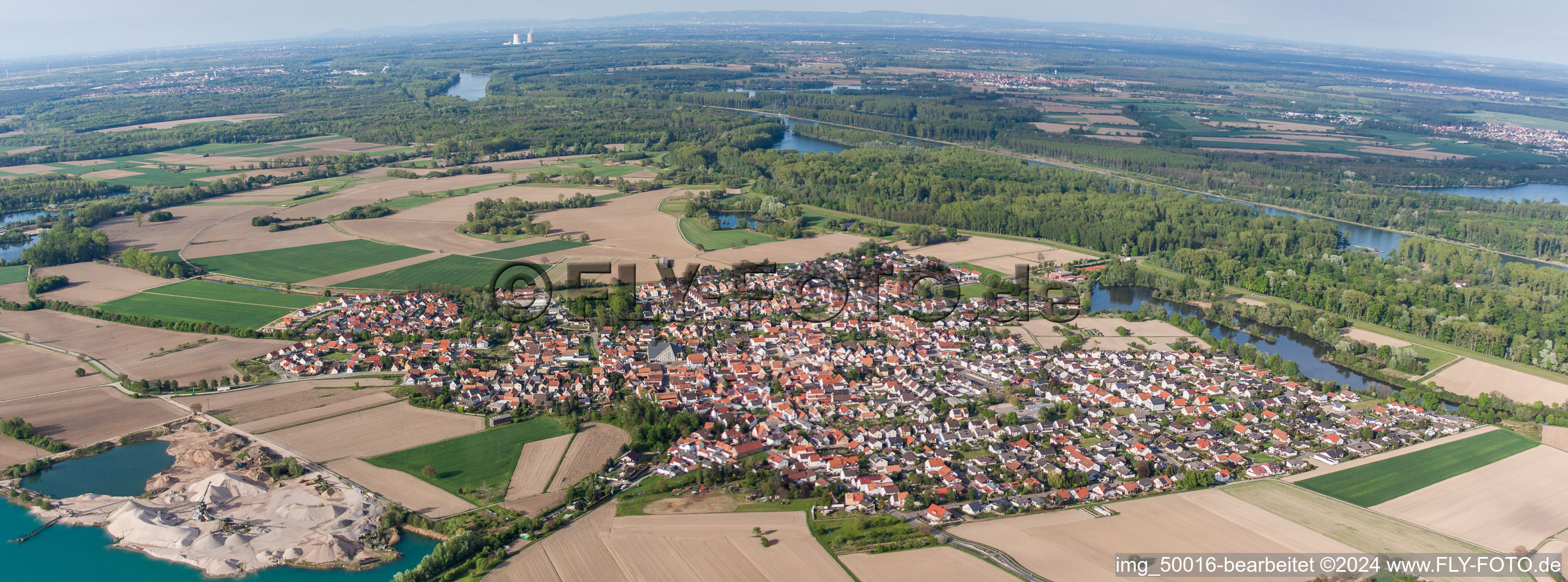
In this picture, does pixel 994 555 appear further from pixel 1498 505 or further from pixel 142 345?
pixel 142 345

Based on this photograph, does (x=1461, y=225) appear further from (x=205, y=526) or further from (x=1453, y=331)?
(x=205, y=526)

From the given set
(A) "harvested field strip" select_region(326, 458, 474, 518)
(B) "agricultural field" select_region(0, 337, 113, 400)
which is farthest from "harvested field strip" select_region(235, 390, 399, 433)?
(B) "agricultural field" select_region(0, 337, 113, 400)

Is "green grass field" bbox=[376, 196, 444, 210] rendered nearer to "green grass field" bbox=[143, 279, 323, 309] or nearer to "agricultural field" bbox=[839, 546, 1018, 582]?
"green grass field" bbox=[143, 279, 323, 309]

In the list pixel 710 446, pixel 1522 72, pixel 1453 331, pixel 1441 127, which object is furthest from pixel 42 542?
pixel 1522 72

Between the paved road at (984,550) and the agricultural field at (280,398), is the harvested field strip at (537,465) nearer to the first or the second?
the agricultural field at (280,398)

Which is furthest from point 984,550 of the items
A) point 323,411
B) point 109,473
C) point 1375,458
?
point 109,473
